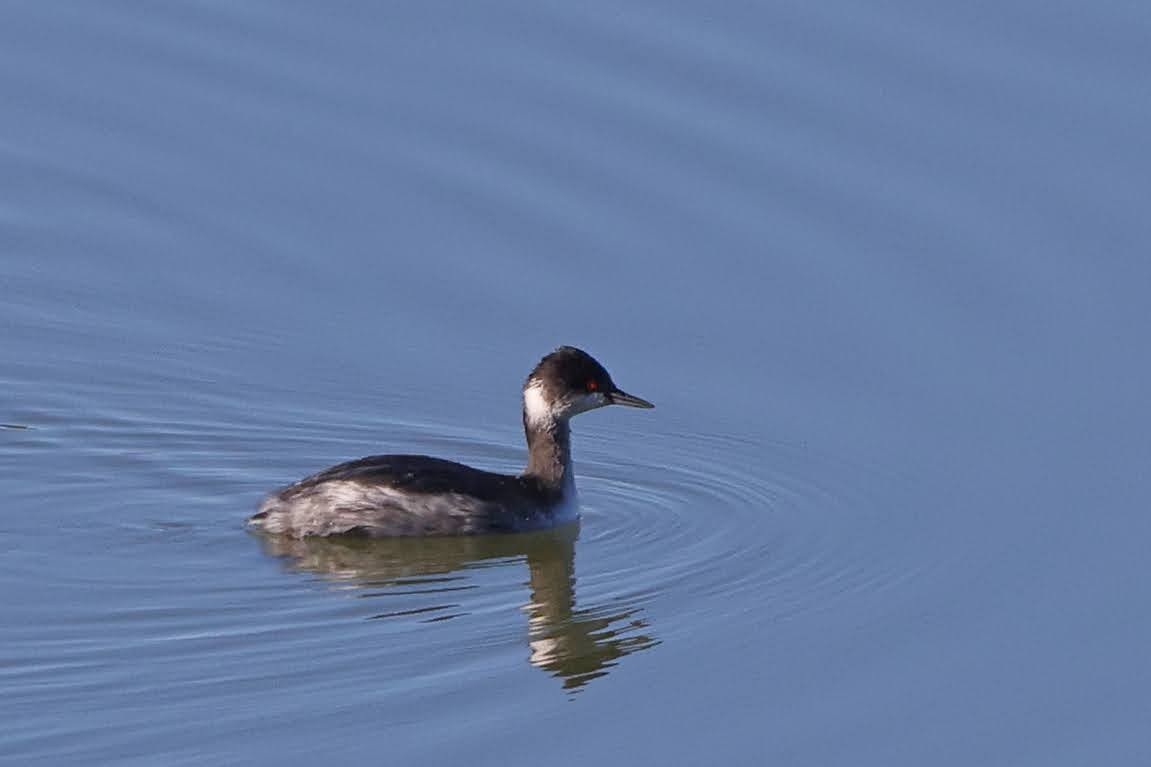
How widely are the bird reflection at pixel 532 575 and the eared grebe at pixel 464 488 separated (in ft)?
0.25

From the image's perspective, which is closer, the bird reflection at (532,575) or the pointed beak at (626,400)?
the bird reflection at (532,575)

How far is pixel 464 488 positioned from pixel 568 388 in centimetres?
98

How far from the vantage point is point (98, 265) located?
17203mm

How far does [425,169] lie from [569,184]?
3.15ft

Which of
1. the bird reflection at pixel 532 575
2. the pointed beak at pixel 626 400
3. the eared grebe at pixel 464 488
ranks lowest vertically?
the bird reflection at pixel 532 575

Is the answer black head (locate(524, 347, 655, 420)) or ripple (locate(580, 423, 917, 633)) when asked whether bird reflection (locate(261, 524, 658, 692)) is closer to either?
ripple (locate(580, 423, 917, 633))

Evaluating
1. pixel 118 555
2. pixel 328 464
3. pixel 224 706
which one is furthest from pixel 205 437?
pixel 224 706

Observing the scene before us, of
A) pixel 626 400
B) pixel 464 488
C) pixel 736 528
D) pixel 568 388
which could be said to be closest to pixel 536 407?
pixel 568 388

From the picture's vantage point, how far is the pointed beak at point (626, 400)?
15.1 m

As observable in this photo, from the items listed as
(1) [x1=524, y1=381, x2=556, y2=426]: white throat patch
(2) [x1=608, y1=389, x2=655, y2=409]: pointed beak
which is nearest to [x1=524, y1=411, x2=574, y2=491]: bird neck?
(1) [x1=524, y1=381, x2=556, y2=426]: white throat patch

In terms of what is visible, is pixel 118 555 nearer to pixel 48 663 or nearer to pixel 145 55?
pixel 48 663

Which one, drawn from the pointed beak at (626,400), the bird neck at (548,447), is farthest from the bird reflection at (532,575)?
the pointed beak at (626,400)

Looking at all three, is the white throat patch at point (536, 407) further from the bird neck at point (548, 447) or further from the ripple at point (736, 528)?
the ripple at point (736, 528)

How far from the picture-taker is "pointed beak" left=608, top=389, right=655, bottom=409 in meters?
15.1
